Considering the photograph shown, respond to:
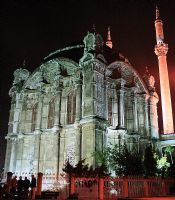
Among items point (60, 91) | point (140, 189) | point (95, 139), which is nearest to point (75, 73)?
point (60, 91)

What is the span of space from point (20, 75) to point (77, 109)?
10.3m

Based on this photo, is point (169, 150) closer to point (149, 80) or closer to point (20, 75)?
point (149, 80)

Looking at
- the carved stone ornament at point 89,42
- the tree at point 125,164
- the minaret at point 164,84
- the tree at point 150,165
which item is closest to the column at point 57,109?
the carved stone ornament at point 89,42

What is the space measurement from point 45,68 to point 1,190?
1829cm

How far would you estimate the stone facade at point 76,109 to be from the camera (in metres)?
28.0

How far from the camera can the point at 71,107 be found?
3098cm

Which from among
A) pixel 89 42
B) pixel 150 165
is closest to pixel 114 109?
pixel 89 42

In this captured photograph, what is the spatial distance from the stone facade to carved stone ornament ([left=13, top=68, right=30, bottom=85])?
11 cm

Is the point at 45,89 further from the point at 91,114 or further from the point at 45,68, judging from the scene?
Answer: the point at 91,114

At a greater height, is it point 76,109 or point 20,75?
point 20,75

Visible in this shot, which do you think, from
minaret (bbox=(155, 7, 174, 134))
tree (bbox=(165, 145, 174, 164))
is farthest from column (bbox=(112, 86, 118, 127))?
minaret (bbox=(155, 7, 174, 134))

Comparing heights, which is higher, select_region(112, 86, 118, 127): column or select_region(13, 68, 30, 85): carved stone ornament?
select_region(13, 68, 30, 85): carved stone ornament

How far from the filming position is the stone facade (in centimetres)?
2800

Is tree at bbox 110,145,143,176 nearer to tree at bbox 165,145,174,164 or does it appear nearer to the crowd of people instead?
tree at bbox 165,145,174,164
